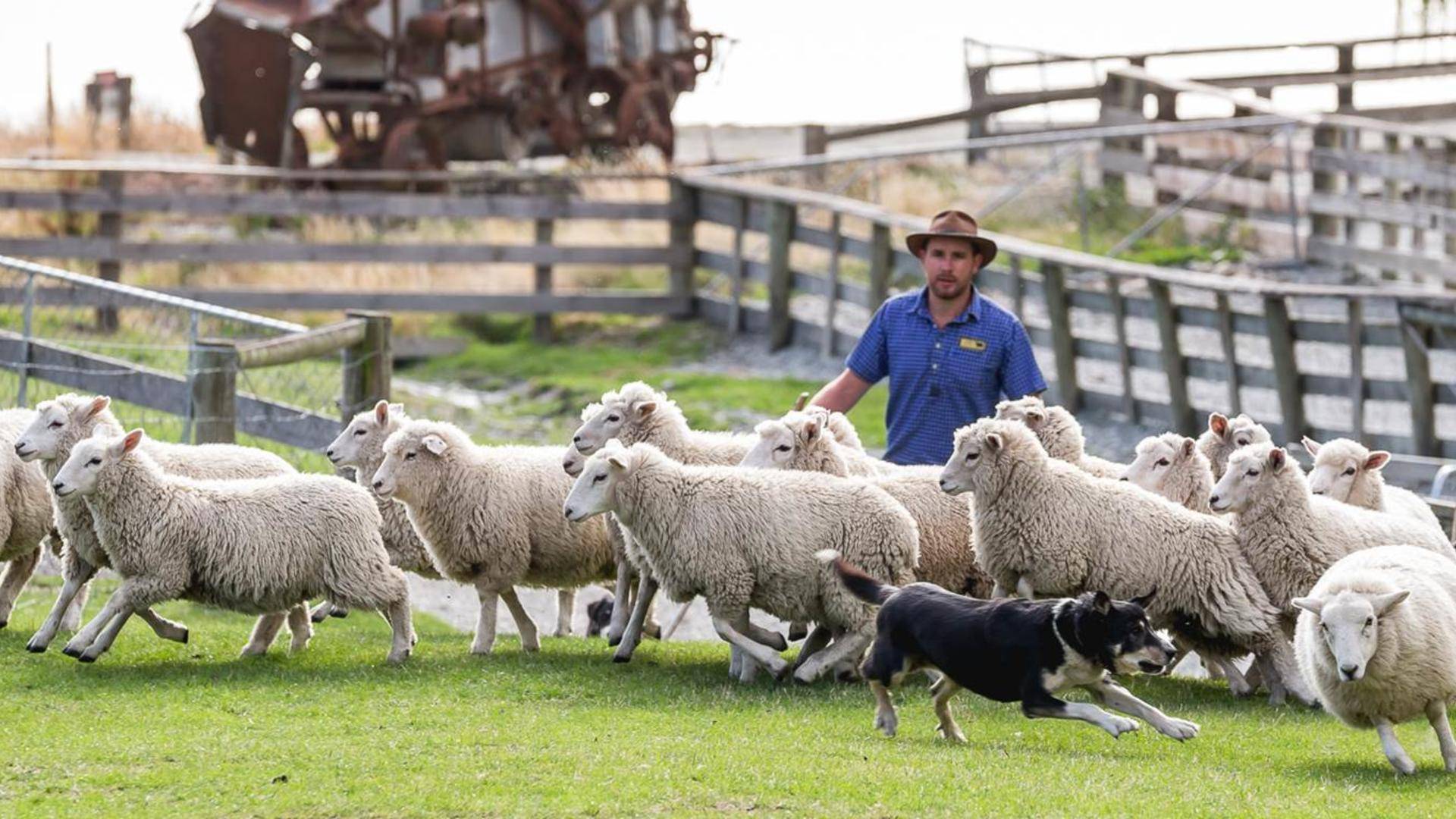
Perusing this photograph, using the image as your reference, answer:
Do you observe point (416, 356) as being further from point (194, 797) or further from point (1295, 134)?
point (194, 797)

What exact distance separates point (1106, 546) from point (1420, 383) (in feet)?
18.6

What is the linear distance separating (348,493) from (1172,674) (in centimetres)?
430

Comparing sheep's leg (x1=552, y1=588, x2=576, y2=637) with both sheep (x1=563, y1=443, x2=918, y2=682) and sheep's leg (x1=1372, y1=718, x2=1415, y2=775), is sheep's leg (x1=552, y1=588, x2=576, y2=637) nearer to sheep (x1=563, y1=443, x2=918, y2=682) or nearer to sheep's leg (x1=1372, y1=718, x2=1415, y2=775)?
sheep (x1=563, y1=443, x2=918, y2=682)

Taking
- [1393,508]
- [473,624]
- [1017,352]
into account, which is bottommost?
[473,624]

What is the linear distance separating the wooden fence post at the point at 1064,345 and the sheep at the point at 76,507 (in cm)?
842

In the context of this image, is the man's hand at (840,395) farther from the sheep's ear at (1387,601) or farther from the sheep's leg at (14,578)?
the sheep's leg at (14,578)

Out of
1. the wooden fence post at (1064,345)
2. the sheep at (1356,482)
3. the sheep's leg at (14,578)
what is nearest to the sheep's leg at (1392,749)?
the sheep at (1356,482)

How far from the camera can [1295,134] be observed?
84.6 ft

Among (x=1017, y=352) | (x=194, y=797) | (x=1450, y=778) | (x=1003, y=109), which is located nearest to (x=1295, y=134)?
(x=1003, y=109)

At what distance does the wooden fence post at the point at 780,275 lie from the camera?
21125mm

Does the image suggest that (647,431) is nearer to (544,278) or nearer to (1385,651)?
(1385,651)

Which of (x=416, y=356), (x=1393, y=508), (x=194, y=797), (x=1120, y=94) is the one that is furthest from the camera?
(x=1120, y=94)

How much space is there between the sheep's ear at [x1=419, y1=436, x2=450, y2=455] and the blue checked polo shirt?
2.38m

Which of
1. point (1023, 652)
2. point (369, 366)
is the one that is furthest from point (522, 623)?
point (369, 366)
